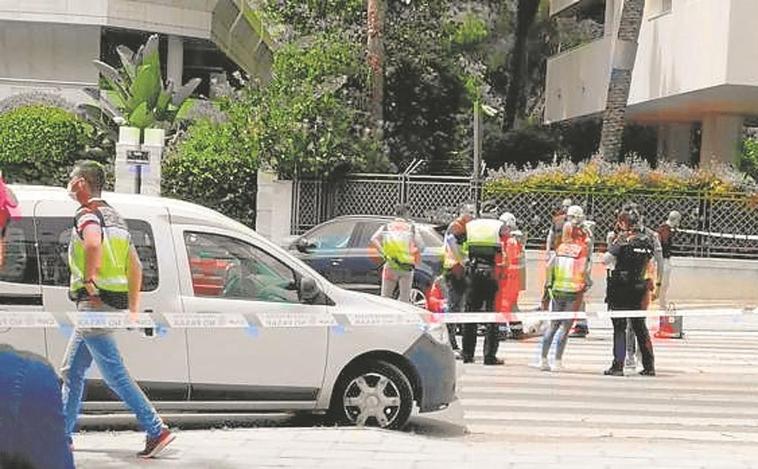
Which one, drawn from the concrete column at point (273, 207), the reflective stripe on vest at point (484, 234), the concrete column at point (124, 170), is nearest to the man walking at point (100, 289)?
the reflective stripe on vest at point (484, 234)

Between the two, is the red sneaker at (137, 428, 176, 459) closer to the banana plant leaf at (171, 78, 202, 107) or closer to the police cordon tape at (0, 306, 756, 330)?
the police cordon tape at (0, 306, 756, 330)

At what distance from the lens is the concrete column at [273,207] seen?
24766mm

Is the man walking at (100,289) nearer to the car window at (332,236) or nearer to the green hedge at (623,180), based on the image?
the car window at (332,236)

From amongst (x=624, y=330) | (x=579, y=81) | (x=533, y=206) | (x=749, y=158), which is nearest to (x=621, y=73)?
(x=533, y=206)

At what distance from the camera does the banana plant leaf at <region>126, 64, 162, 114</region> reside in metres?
27.2

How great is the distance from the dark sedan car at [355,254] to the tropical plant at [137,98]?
31.4 feet

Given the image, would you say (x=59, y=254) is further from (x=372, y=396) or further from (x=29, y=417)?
(x=29, y=417)

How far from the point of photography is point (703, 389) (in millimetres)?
12898

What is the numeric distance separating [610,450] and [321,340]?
2219mm

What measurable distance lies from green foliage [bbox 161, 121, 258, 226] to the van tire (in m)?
16.6

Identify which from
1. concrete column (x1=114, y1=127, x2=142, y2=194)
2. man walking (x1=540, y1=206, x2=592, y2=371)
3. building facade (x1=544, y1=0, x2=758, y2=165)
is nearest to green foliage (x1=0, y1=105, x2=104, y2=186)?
concrete column (x1=114, y1=127, x2=142, y2=194)

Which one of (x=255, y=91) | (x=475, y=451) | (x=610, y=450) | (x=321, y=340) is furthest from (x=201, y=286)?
(x=255, y=91)

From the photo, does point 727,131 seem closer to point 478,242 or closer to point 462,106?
point 462,106

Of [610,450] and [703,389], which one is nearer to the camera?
[610,450]
